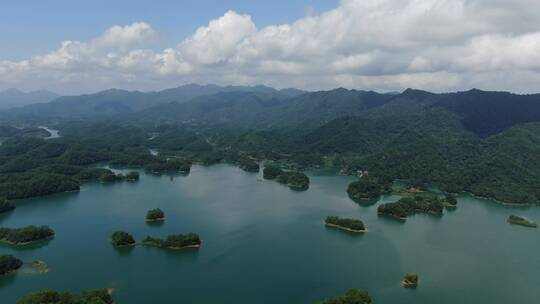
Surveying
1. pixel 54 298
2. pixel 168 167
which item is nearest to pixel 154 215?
pixel 54 298

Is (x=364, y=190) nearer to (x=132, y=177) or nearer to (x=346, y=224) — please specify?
(x=346, y=224)

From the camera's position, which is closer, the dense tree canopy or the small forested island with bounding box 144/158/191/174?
the dense tree canopy

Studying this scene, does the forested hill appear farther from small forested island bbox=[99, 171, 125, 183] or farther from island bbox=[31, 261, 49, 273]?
island bbox=[31, 261, 49, 273]

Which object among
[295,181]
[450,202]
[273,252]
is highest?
[450,202]

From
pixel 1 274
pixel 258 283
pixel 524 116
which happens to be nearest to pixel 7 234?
pixel 1 274

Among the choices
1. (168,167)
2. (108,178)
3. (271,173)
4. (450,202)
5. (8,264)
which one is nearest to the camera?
(8,264)

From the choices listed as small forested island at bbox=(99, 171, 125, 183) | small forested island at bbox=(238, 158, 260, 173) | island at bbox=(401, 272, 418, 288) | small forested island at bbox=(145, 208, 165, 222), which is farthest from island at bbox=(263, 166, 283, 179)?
island at bbox=(401, 272, 418, 288)

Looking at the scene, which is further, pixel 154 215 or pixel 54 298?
pixel 154 215
